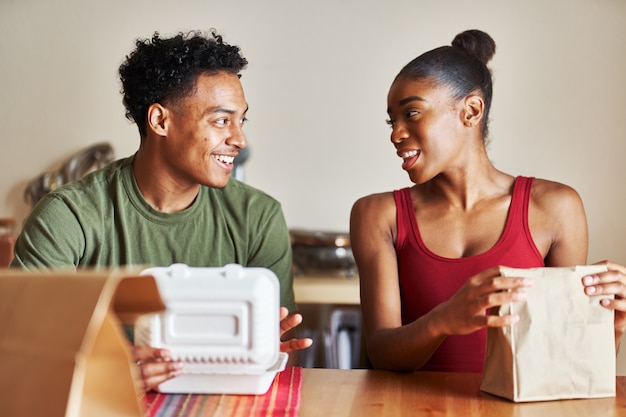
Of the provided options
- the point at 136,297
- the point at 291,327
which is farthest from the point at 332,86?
the point at 136,297

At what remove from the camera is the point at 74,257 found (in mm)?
1817

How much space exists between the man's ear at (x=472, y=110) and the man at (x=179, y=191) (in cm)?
47

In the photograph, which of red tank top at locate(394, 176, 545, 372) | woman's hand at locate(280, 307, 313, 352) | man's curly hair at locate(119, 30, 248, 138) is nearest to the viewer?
woman's hand at locate(280, 307, 313, 352)

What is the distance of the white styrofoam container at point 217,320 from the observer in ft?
3.98

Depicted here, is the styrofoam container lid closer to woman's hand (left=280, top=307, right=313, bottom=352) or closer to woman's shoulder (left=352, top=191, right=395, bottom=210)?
woman's hand (left=280, top=307, right=313, bottom=352)

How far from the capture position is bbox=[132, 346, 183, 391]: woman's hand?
124 cm

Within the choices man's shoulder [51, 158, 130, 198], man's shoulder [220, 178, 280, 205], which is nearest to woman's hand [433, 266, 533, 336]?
man's shoulder [220, 178, 280, 205]

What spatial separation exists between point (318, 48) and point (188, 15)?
1.84 feet

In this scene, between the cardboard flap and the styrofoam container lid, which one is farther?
the styrofoam container lid

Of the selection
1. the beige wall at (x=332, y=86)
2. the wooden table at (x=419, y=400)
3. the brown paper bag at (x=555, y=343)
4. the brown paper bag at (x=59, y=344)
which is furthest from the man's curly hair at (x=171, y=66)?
the beige wall at (x=332, y=86)

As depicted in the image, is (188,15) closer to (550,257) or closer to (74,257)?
(74,257)

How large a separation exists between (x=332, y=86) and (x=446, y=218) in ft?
5.89

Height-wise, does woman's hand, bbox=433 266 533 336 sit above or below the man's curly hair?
below

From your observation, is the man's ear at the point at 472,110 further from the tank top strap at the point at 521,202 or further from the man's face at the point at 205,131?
the man's face at the point at 205,131
